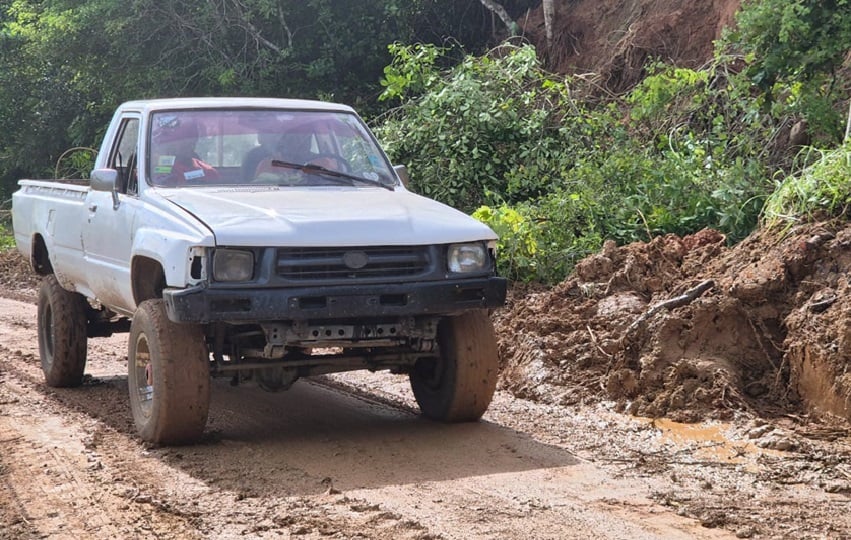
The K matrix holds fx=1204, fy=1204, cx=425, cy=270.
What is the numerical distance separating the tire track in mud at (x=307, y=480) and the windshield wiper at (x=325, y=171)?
4.90 feet

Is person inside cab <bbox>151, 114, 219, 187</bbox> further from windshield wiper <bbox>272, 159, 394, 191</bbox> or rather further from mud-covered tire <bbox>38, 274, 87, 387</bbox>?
mud-covered tire <bbox>38, 274, 87, 387</bbox>

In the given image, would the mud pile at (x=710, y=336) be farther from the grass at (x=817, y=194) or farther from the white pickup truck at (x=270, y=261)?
the white pickup truck at (x=270, y=261)

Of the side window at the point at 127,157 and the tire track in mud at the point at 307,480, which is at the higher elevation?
the side window at the point at 127,157

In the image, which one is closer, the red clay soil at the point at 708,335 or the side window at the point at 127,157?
the red clay soil at the point at 708,335

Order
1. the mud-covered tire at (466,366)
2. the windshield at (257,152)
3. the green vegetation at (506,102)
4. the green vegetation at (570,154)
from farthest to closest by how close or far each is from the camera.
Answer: the green vegetation at (570,154), the green vegetation at (506,102), the windshield at (257,152), the mud-covered tire at (466,366)

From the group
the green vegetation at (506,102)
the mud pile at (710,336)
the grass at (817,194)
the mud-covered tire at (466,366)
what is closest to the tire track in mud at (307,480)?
the mud-covered tire at (466,366)

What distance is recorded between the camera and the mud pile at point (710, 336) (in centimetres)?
735

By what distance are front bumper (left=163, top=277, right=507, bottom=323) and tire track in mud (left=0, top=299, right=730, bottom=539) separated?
2.55ft

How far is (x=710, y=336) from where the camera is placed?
25.9 ft

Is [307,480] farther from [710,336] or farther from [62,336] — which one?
[62,336]

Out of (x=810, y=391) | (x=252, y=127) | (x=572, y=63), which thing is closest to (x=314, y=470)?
(x=252, y=127)

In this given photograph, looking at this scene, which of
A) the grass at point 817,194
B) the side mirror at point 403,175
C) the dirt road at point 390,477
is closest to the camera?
the dirt road at point 390,477

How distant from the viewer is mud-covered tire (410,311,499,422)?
7.05 metres

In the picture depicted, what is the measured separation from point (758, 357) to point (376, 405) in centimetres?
253
